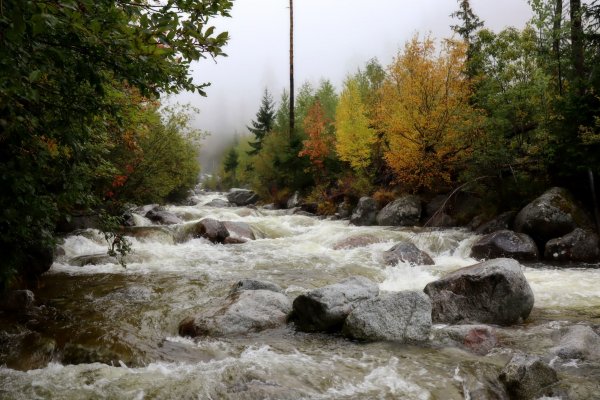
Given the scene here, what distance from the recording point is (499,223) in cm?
1485

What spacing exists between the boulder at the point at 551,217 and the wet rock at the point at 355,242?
15.7 feet

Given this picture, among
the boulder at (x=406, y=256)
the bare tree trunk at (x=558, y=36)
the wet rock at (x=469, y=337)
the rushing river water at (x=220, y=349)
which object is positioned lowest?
the rushing river water at (x=220, y=349)

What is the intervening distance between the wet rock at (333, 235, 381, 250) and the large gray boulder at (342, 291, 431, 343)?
25.3 feet

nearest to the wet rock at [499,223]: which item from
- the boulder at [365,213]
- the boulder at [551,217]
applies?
the boulder at [551,217]

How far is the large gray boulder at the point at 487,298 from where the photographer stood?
726 centimetres

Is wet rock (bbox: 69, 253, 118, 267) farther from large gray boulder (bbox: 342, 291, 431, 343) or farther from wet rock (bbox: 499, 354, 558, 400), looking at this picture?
wet rock (bbox: 499, 354, 558, 400)

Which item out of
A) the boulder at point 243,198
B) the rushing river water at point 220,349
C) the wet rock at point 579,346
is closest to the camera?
the rushing river water at point 220,349

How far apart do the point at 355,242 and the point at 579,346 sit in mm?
9331

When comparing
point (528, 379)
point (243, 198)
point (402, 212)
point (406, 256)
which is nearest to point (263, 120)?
point (243, 198)

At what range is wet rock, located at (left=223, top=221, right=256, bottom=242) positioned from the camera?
16.7 m

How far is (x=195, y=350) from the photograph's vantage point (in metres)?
6.36

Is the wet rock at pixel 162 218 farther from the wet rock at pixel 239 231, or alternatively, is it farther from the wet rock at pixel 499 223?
the wet rock at pixel 499 223

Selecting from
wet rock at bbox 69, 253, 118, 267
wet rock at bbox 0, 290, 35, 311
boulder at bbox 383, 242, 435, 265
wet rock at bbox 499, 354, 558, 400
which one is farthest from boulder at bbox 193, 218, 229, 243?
wet rock at bbox 499, 354, 558, 400

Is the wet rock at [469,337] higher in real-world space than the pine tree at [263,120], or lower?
lower
